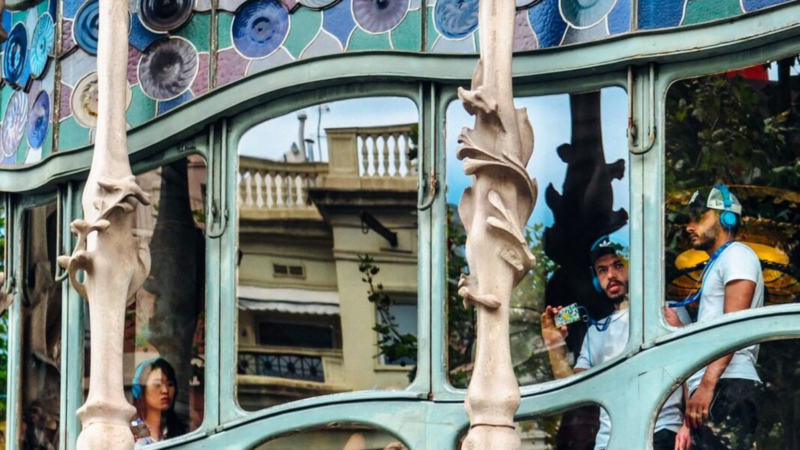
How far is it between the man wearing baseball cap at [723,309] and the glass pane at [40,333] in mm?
4695

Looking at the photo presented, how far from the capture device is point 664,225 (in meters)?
14.4

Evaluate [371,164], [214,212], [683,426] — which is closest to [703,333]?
[683,426]

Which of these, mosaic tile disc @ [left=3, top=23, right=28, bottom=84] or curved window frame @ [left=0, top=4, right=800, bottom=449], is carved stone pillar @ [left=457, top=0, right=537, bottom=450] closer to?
curved window frame @ [left=0, top=4, right=800, bottom=449]

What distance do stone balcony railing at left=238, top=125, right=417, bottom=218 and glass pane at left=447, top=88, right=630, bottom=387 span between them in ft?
1.65

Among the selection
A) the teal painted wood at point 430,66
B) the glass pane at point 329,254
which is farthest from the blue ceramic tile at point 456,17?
the glass pane at point 329,254

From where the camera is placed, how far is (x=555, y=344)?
1462 cm

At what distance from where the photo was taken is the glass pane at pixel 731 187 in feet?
46.4

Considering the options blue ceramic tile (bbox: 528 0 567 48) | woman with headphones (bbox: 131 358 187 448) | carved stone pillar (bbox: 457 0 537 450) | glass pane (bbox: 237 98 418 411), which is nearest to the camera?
carved stone pillar (bbox: 457 0 537 450)

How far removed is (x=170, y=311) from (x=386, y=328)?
172 cm

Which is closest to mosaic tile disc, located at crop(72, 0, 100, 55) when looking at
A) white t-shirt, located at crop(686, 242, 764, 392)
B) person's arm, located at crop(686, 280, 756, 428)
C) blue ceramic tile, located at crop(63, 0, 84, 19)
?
blue ceramic tile, located at crop(63, 0, 84, 19)

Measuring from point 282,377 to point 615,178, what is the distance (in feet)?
8.11

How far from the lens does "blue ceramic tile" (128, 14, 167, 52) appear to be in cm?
1625

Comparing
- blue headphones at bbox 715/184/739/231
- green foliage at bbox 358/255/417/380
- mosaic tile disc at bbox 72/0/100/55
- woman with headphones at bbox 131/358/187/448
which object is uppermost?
mosaic tile disc at bbox 72/0/100/55

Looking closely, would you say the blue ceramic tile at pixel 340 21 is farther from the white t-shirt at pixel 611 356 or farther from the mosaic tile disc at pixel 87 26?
the white t-shirt at pixel 611 356
